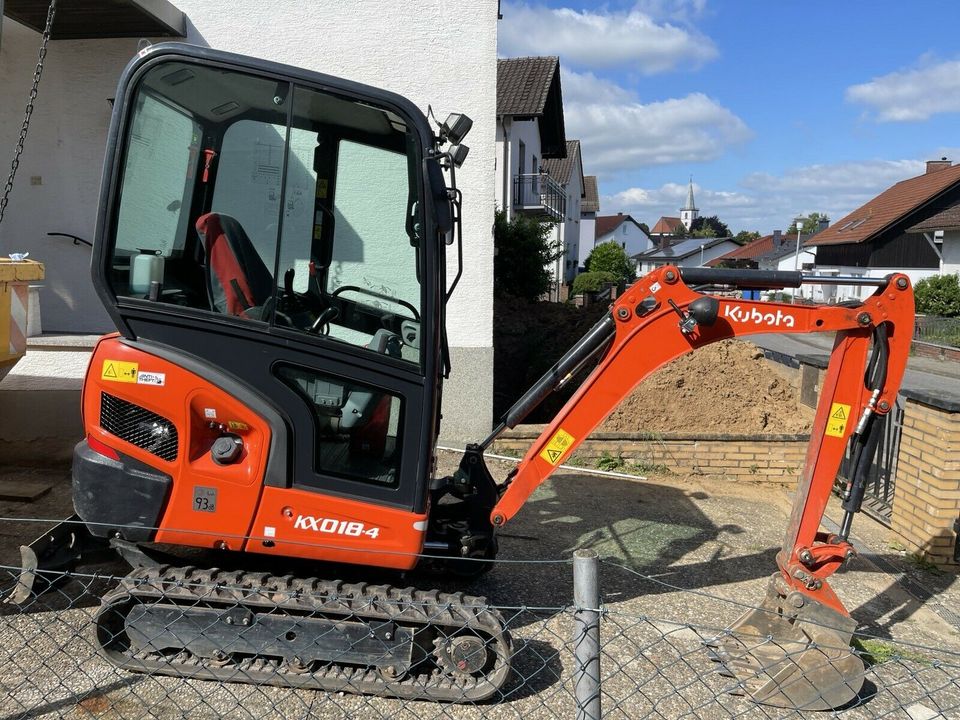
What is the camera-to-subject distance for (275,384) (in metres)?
3.26

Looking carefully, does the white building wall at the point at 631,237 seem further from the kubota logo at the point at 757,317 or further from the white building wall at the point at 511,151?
the kubota logo at the point at 757,317

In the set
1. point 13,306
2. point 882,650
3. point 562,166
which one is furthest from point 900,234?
point 13,306

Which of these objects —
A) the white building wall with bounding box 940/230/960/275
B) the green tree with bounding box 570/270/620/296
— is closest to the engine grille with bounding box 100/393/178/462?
the green tree with bounding box 570/270/620/296

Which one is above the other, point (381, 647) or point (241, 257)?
point (241, 257)

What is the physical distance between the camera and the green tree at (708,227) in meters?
112

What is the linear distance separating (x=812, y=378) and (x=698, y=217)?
454ft

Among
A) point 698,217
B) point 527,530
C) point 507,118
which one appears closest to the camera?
point 527,530

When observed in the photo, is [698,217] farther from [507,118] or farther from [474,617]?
[474,617]

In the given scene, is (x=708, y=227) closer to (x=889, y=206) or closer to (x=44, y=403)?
(x=889, y=206)

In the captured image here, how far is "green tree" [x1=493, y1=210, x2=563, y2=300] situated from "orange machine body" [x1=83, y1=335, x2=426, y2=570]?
38.4ft

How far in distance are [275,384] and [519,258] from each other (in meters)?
12.4

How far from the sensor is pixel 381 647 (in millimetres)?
3303

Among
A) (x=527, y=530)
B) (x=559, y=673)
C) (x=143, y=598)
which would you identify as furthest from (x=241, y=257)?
(x=527, y=530)

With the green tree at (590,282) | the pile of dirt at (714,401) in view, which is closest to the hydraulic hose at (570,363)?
the pile of dirt at (714,401)
